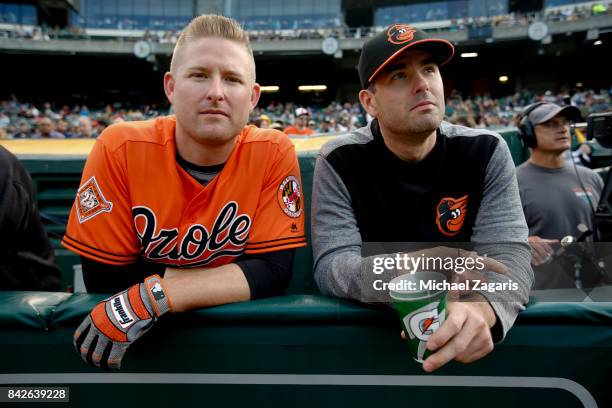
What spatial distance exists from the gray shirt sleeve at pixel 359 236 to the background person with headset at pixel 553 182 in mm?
1273

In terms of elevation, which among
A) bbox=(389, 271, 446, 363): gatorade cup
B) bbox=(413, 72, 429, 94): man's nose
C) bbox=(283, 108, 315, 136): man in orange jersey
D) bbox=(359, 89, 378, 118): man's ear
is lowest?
bbox=(389, 271, 446, 363): gatorade cup

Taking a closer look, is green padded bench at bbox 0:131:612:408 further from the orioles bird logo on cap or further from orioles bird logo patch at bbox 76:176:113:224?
the orioles bird logo on cap

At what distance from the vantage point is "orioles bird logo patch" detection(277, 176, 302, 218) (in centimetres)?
157

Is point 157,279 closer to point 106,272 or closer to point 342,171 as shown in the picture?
point 106,272

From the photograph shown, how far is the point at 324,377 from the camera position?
3.84ft

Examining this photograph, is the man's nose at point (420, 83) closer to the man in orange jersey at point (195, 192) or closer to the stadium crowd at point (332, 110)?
the man in orange jersey at point (195, 192)

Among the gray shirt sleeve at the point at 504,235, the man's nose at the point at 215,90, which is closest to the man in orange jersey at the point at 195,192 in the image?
the man's nose at the point at 215,90

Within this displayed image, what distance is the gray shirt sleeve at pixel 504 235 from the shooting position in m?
1.13

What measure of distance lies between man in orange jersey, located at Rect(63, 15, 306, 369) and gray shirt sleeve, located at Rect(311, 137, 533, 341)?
0.13 metres

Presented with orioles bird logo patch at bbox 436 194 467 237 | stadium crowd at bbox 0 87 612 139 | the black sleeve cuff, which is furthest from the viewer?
stadium crowd at bbox 0 87 612 139

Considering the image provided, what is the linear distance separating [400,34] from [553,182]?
1835 mm

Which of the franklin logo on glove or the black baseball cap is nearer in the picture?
the franklin logo on glove

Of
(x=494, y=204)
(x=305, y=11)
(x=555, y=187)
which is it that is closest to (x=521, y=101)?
(x=305, y=11)

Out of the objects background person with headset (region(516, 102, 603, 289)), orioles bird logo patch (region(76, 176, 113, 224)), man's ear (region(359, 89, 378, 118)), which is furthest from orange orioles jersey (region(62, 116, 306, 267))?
background person with headset (region(516, 102, 603, 289))
